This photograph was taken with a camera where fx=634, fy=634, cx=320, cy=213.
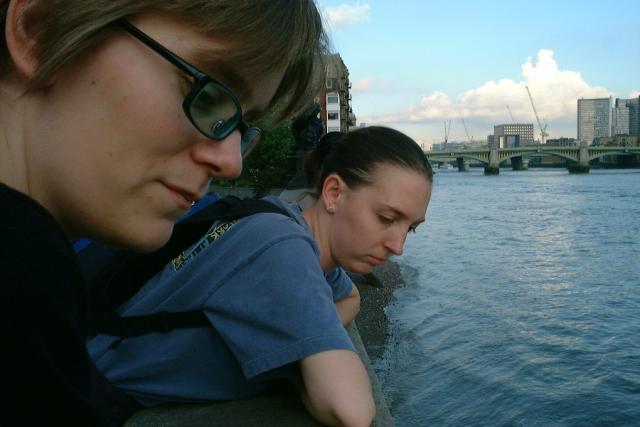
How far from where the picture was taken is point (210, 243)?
2.17m

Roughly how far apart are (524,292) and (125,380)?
440 inches

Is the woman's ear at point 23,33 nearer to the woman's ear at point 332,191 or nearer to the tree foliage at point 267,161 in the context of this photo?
the woman's ear at point 332,191

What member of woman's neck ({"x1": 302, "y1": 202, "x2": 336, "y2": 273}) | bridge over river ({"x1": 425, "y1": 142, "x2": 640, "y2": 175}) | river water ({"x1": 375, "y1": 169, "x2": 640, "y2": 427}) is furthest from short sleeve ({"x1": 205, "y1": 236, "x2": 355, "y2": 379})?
bridge over river ({"x1": 425, "y1": 142, "x2": 640, "y2": 175})

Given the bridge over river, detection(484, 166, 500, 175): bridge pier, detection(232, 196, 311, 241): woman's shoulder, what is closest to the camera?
detection(232, 196, 311, 241): woman's shoulder

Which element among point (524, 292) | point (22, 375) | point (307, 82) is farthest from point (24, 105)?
point (524, 292)

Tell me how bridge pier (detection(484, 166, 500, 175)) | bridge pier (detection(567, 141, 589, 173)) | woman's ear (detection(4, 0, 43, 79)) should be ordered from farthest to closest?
bridge pier (detection(484, 166, 500, 175)) < bridge pier (detection(567, 141, 589, 173)) < woman's ear (detection(4, 0, 43, 79))

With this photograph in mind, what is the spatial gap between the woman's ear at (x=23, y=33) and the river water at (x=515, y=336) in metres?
5.28

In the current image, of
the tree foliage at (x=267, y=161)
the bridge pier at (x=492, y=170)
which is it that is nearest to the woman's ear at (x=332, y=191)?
the tree foliage at (x=267, y=161)

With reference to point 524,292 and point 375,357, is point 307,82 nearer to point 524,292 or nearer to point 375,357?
point 375,357

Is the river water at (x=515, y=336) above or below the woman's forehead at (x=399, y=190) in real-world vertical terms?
below

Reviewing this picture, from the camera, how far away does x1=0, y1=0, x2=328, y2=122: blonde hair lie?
1092 millimetres

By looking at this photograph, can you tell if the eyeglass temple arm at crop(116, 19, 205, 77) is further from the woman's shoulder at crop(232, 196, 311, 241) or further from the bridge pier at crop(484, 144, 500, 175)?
the bridge pier at crop(484, 144, 500, 175)

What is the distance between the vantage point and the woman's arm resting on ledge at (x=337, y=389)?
6.65 feet

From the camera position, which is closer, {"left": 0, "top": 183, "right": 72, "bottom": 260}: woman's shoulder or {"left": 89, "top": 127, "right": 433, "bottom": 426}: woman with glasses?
{"left": 0, "top": 183, "right": 72, "bottom": 260}: woman's shoulder
